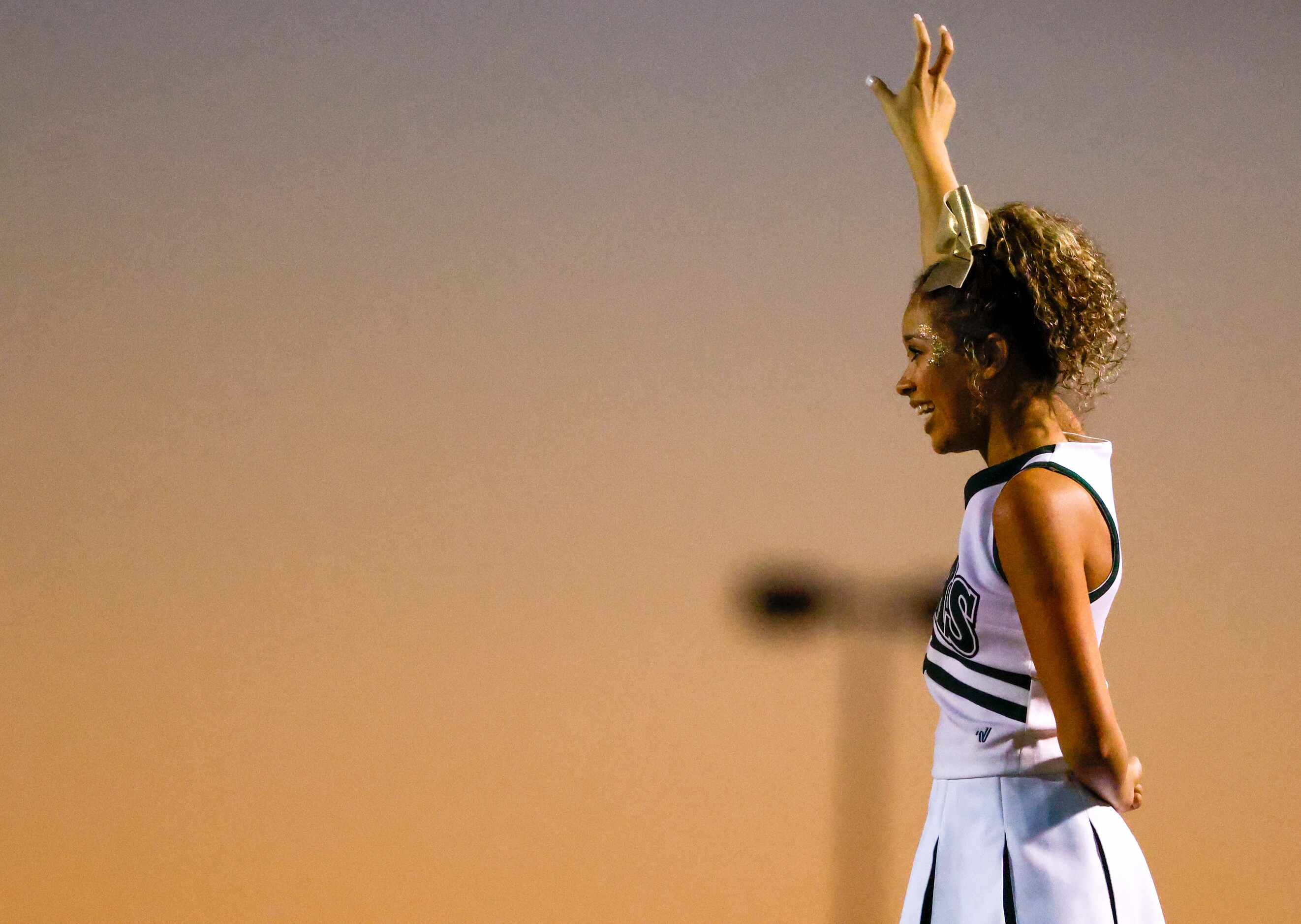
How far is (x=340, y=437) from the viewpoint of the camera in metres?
2.21

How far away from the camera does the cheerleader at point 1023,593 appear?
0.90 meters

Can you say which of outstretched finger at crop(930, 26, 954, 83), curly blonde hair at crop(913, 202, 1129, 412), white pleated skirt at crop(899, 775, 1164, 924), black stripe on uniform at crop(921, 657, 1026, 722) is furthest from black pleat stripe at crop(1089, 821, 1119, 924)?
outstretched finger at crop(930, 26, 954, 83)

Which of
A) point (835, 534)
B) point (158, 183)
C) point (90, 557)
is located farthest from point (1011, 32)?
point (90, 557)

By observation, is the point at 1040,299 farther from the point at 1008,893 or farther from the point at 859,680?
the point at 859,680

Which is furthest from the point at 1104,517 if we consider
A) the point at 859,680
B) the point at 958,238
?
the point at 859,680

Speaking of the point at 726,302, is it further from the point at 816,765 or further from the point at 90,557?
the point at 90,557

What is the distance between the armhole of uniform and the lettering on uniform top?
0.15 ft

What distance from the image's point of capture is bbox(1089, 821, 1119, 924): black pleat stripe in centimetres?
95

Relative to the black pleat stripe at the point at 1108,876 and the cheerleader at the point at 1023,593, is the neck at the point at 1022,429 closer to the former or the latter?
the cheerleader at the point at 1023,593

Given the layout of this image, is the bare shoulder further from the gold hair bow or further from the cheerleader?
the gold hair bow

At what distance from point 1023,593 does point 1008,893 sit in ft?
0.80

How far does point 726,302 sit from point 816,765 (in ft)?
2.98

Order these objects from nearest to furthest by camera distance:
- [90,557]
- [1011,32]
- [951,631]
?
[951,631] → [90,557] → [1011,32]

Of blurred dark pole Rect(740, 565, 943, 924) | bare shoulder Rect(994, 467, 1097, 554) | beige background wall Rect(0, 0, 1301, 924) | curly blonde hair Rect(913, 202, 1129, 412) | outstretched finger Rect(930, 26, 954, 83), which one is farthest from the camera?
blurred dark pole Rect(740, 565, 943, 924)
